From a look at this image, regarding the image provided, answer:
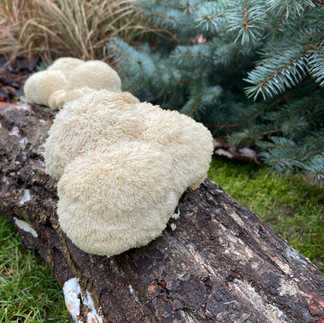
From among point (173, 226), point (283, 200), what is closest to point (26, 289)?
point (173, 226)

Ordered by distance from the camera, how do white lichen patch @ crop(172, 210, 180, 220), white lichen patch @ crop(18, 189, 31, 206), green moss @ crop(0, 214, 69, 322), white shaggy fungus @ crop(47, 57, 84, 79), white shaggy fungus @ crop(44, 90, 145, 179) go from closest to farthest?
1. white shaggy fungus @ crop(44, 90, 145, 179)
2. white lichen patch @ crop(172, 210, 180, 220)
3. green moss @ crop(0, 214, 69, 322)
4. white lichen patch @ crop(18, 189, 31, 206)
5. white shaggy fungus @ crop(47, 57, 84, 79)

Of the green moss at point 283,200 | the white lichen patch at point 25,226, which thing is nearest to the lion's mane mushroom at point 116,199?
the white lichen patch at point 25,226

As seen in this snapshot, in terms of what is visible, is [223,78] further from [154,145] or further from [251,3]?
[154,145]

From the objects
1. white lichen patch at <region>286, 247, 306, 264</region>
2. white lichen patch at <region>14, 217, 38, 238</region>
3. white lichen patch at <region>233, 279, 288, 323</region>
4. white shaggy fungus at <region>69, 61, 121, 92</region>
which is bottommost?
white lichen patch at <region>14, 217, 38, 238</region>

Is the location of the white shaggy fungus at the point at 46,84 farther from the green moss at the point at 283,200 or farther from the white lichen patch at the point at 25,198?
the green moss at the point at 283,200

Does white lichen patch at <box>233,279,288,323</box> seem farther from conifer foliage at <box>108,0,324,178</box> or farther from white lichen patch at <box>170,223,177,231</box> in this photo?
conifer foliage at <box>108,0,324,178</box>

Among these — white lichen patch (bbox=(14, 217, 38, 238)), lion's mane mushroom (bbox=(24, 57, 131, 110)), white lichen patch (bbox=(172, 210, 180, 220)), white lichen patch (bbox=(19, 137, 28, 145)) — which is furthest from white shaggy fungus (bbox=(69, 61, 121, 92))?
white lichen patch (bbox=(172, 210, 180, 220))
